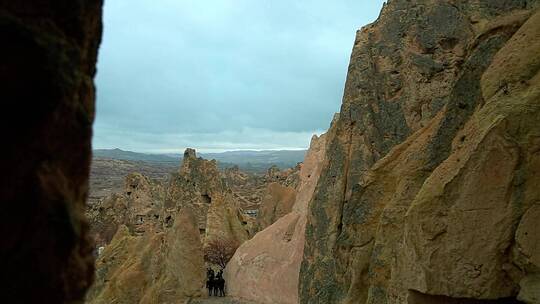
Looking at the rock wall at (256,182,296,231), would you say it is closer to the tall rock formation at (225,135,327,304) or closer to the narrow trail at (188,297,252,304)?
the tall rock formation at (225,135,327,304)

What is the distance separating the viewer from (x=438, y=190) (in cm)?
655

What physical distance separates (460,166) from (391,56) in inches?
274

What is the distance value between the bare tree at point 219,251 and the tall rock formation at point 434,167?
484 inches

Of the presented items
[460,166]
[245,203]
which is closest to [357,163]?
[460,166]

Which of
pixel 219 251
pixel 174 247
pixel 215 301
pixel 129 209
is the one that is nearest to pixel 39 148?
pixel 174 247

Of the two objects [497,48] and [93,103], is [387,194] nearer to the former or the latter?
[497,48]

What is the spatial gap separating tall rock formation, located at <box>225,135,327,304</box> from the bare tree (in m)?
4.46

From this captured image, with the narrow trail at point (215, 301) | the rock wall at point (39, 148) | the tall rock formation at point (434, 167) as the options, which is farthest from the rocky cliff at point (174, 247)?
the rock wall at point (39, 148)

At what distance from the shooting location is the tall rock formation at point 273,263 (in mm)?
16531

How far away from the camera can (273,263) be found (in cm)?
1736

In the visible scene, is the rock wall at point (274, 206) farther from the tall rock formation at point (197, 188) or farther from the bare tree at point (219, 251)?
the bare tree at point (219, 251)

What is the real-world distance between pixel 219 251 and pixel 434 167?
17901mm

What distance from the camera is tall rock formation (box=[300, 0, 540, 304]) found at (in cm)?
590

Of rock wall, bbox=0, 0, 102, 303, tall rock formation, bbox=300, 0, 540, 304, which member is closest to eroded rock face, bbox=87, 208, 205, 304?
tall rock formation, bbox=300, 0, 540, 304
